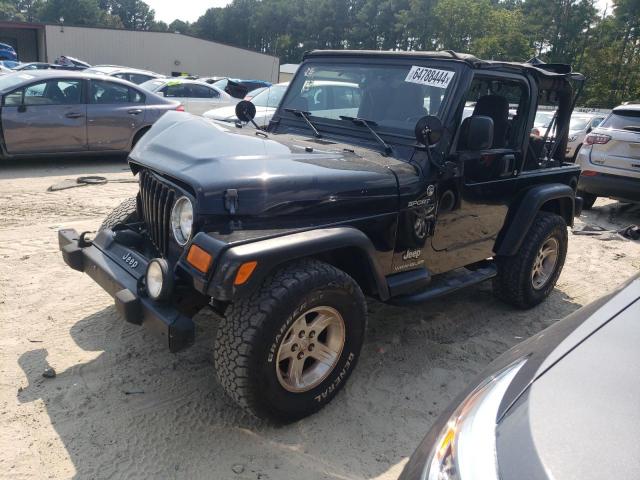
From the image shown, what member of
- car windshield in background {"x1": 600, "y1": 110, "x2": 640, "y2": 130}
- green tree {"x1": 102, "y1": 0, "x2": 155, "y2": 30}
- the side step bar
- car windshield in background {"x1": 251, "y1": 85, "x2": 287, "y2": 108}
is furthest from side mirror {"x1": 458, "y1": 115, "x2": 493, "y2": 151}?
green tree {"x1": 102, "y1": 0, "x2": 155, "y2": 30}

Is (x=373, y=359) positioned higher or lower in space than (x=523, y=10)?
lower

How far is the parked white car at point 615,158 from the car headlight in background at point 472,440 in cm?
714

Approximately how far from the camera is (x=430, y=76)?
3678 millimetres

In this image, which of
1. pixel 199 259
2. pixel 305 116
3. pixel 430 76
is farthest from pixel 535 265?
pixel 199 259

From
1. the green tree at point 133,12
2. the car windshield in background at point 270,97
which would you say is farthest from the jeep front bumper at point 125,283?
the green tree at point 133,12

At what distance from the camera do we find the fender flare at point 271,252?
2492 millimetres

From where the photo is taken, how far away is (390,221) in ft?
10.9

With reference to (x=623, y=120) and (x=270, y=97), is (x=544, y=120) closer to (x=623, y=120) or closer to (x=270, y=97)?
(x=623, y=120)

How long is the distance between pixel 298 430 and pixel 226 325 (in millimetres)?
756

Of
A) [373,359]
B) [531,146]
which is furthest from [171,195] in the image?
[531,146]

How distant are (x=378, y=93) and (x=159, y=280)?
81.0 inches

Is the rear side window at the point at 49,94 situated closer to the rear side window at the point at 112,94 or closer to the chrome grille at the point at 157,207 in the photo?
the rear side window at the point at 112,94

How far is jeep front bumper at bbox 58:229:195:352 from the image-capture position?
2.67 m

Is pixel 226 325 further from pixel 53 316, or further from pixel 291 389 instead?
pixel 53 316
